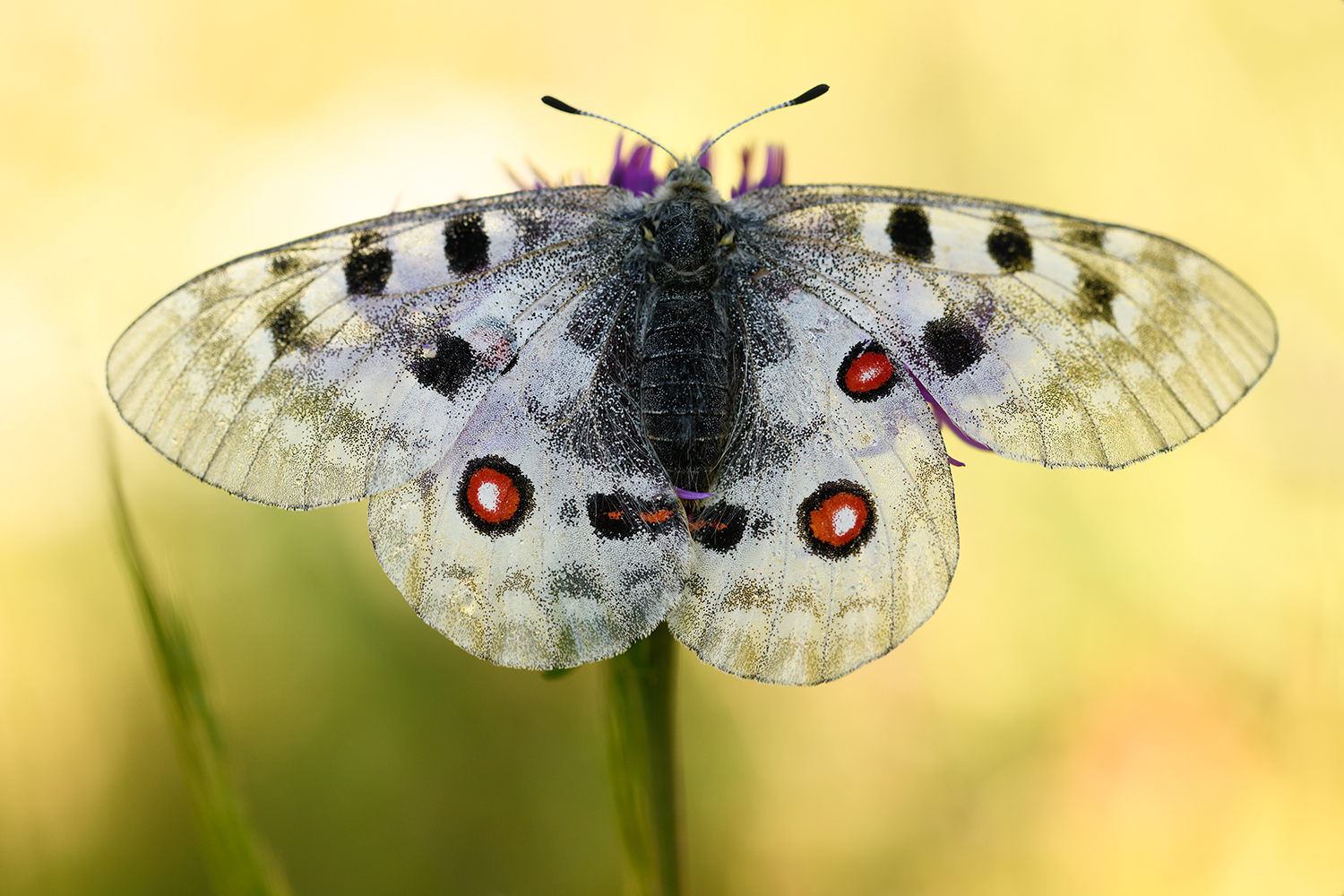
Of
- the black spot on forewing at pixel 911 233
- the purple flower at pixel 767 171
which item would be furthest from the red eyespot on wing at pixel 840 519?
the purple flower at pixel 767 171

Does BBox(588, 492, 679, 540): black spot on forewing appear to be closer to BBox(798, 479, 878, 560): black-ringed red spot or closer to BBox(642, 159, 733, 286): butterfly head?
BBox(798, 479, 878, 560): black-ringed red spot

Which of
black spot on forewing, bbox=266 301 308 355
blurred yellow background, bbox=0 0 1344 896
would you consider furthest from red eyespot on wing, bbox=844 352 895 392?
blurred yellow background, bbox=0 0 1344 896

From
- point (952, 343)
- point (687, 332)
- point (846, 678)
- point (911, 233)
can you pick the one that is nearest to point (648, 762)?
point (687, 332)

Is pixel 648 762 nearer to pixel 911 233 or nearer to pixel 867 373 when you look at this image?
pixel 867 373

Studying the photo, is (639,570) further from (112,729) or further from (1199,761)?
(1199,761)

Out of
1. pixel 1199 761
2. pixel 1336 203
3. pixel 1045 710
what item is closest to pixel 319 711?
pixel 1045 710

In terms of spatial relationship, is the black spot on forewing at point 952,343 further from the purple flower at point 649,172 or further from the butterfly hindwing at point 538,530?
the purple flower at point 649,172
